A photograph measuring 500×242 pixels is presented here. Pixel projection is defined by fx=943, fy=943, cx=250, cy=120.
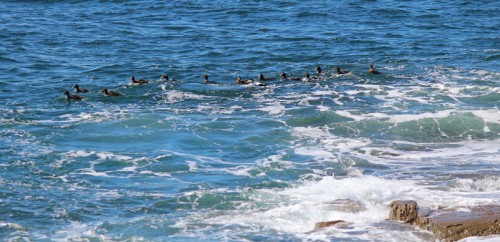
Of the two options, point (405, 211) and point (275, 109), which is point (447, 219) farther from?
point (275, 109)

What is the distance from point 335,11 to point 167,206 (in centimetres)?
2583

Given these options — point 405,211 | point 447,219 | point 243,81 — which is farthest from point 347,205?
point 243,81

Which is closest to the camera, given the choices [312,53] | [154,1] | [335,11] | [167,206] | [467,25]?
[167,206]

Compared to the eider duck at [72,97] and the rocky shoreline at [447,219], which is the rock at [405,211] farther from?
the eider duck at [72,97]

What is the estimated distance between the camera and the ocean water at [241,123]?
18.4 metres

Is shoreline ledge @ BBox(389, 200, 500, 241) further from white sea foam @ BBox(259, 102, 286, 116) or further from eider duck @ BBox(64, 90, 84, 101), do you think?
eider duck @ BBox(64, 90, 84, 101)

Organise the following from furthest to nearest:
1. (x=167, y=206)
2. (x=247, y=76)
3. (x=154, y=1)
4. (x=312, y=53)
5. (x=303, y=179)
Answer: (x=154, y=1)
(x=312, y=53)
(x=247, y=76)
(x=303, y=179)
(x=167, y=206)

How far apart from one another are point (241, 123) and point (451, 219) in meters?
10.1

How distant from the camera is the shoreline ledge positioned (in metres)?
15.8

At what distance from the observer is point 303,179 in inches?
813

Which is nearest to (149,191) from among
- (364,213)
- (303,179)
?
(303,179)

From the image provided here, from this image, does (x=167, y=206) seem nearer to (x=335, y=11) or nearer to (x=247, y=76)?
(x=247, y=76)

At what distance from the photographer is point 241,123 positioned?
25.6 meters

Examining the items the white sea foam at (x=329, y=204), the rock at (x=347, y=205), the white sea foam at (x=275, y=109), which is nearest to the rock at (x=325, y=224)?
the white sea foam at (x=329, y=204)
